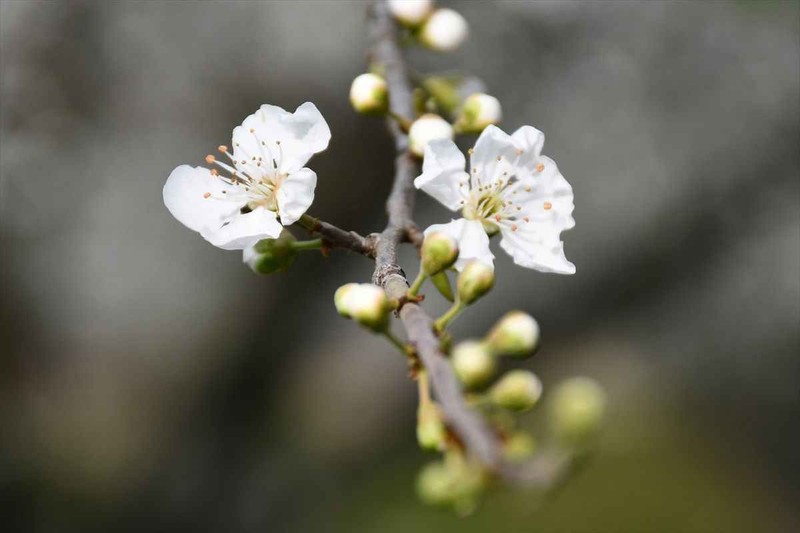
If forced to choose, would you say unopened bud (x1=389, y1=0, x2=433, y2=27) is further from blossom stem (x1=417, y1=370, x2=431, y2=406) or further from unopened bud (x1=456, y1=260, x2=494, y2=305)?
blossom stem (x1=417, y1=370, x2=431, y2=406)

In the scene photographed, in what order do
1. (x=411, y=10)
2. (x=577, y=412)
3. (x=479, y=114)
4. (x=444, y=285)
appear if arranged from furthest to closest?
(x=411, y=10) → (x=479, y=114) → (x=444, y=285) → (x=577, y=412)

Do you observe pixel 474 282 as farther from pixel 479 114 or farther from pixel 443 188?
pixel 479 114

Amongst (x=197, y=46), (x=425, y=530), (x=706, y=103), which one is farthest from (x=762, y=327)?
(x=197, y=46)

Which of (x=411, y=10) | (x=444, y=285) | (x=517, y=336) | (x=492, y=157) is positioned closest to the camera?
(x=517, y=336)

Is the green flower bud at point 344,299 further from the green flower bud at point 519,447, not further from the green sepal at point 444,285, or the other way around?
the green flower bud at point 519,447

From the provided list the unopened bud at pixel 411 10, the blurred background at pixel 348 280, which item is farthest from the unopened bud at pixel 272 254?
the blurred background at pixel 348 280

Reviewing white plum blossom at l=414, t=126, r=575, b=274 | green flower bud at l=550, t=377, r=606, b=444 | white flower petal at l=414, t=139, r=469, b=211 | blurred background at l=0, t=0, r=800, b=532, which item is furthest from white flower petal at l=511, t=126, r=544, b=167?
blurred background at l=0, t=0, r=800, b=532

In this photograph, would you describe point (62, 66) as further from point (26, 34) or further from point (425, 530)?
point (425, 530)

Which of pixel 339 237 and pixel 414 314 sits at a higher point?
pixel 339 237

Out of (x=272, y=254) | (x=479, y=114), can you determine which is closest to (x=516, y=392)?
(x=272, y=254)
